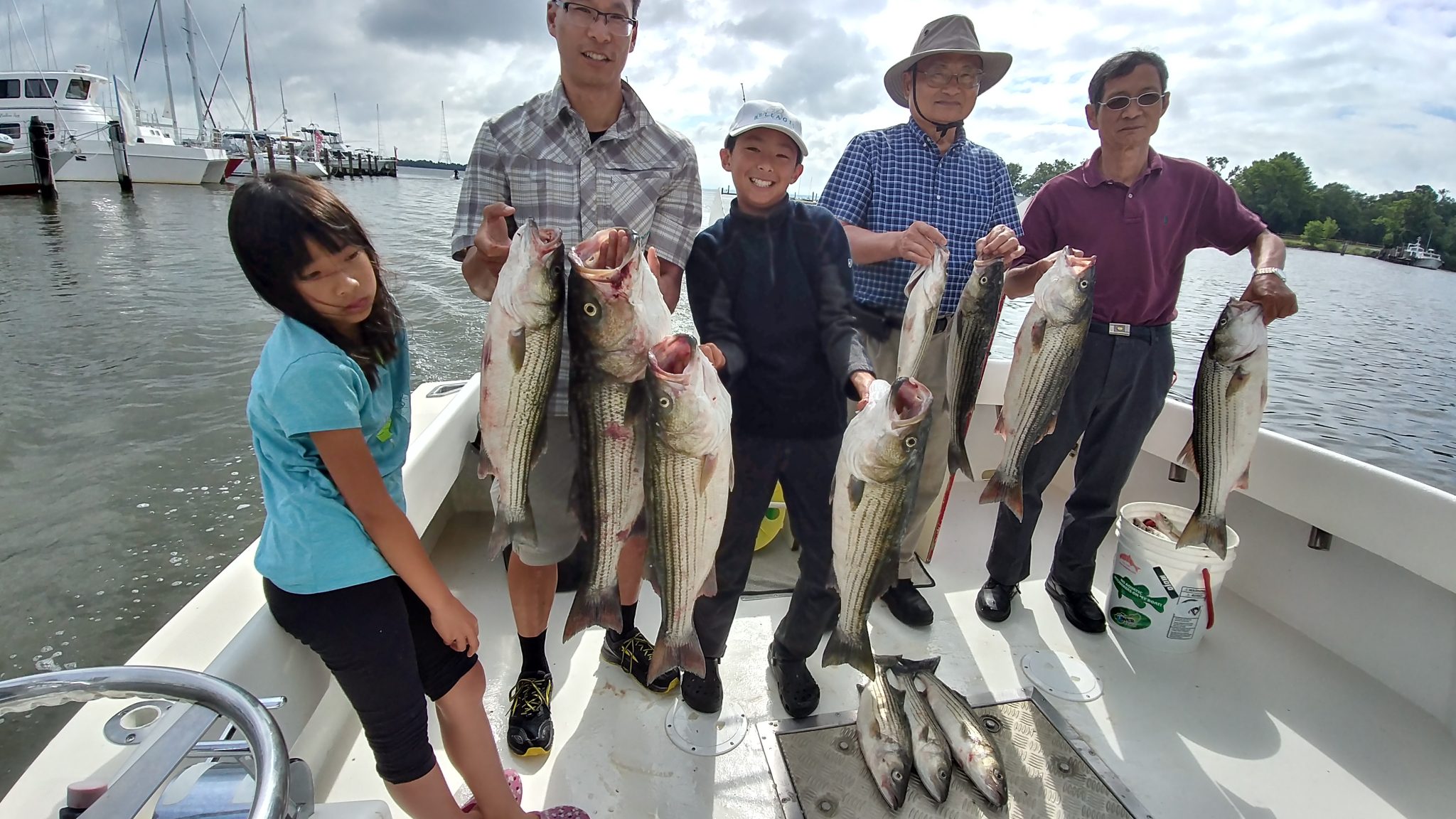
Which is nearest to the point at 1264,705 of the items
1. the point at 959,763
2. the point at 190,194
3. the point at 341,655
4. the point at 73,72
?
the point at 959,763

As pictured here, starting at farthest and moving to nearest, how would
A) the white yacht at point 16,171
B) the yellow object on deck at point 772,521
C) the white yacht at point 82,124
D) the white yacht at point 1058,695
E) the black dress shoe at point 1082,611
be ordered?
the white yacht at point 82,124 → the white yacht at point 16,171 → the yellow object on deck at point 772,521 → the black dress shoe at point 1082,611 → the white yacht at point 1058,695

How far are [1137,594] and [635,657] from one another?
250 cm

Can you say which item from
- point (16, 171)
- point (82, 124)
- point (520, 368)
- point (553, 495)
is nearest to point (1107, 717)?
point (553, 495)

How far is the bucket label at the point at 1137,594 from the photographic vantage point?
136 inches

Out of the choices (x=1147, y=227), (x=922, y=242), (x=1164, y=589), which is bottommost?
(x=1164, y=589)

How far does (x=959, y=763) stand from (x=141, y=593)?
6.28 m

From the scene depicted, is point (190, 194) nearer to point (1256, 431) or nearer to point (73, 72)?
point (73, 72)

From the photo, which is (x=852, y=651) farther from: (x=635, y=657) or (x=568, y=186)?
(x=568, y=186)

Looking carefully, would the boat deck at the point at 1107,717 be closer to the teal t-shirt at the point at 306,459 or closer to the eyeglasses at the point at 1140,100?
the teal t-shirt at the point at 306,459

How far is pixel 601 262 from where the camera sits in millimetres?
1951

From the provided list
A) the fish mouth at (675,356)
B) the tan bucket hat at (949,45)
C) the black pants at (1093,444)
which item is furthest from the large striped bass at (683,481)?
the tan bucket hat at (949,45)

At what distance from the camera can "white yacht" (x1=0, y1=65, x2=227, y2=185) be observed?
3941cm

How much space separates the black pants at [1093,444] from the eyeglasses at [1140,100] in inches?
39.5

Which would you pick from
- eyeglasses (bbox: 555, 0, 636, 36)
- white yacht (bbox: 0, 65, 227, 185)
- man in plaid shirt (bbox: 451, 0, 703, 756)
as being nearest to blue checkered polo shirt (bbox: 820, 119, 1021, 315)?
man in plaid shirt (bbox: 451, 0, 703, 756)
